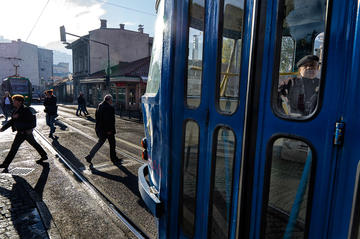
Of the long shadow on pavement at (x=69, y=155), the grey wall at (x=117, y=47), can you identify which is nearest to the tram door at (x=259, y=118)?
the long shadow on pavement at (x=69, y=155)

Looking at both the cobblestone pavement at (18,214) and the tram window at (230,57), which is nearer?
the tram window at (230,57)

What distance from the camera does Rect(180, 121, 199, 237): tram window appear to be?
1.95 meters

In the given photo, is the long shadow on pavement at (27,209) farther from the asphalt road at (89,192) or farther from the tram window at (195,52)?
the tram window at (195,52)

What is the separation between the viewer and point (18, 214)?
359cm

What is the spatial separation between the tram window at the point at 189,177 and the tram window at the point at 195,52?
24cm

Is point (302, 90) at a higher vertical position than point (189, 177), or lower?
higher

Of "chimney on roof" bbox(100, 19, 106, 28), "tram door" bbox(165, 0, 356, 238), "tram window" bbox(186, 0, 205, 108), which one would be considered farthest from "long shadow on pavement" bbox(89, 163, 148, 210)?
"chimney on roof" bbox(100, 19, 106, 28)

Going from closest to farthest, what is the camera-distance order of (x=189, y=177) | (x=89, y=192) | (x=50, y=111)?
(x=189, y=177) → (x=89, y=192) → (x=50, y=111)

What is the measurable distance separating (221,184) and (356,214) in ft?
2.87

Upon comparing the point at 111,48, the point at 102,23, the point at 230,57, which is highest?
the point at 102,23

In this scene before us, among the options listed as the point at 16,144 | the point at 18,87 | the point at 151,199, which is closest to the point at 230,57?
the point at 151,199

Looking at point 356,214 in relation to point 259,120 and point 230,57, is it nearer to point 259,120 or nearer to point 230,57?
point 259,120

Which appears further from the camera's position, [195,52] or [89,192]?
[89,192]

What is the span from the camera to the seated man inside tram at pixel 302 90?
1258 millimetres
